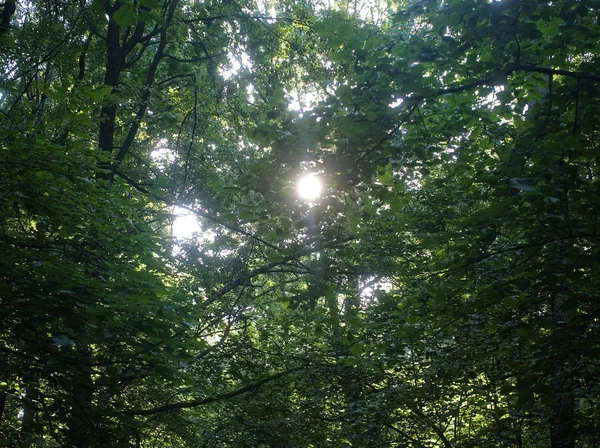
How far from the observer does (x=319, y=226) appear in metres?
3.99

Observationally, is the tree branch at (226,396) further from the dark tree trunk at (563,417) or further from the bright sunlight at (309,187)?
the bright sunlight at (309,187)

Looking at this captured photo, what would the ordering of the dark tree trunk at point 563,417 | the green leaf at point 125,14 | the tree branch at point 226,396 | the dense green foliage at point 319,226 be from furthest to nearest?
the tree branch at point 226,396 < the dark tree trunk at point 563,417 < the dense green foliage at point 319,226 < the green leaf at point 125,14

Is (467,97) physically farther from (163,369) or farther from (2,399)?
(2,399)

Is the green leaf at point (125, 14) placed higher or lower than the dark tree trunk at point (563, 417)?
higher

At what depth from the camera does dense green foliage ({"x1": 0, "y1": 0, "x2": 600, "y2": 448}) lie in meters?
3.64

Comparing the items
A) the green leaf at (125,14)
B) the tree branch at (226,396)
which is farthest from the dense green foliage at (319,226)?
the tree branch at (226,396)

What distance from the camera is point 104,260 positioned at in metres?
5.38

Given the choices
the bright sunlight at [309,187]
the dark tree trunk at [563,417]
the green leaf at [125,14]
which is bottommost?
the dark tree trunk at [563,417]

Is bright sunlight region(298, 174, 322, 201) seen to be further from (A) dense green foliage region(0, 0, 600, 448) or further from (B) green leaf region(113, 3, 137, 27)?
(B) green leaf region(113, 3, 137, 27)

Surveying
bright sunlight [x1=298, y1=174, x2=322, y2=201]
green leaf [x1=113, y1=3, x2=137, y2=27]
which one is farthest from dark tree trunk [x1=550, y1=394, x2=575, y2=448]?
green leaf [x1=113, y1=3, x2=137, y2=27]

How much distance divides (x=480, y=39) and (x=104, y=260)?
394 cm

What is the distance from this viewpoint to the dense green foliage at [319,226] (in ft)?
12.0

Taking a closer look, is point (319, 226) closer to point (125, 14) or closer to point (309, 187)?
point (309, 187)

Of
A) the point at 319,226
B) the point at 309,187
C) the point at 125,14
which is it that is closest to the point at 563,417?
the point at 319,226
